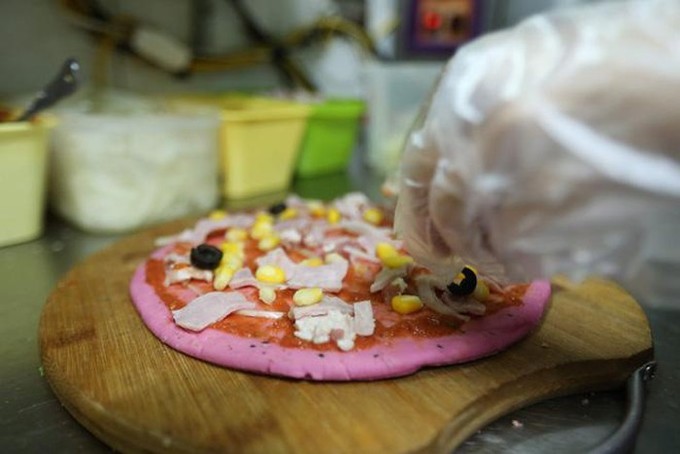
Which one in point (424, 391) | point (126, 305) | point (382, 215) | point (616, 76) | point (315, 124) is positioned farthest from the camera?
point (315, 124)

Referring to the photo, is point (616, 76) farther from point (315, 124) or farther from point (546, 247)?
point (315, 124)

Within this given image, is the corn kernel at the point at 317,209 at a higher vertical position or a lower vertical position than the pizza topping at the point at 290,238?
lower

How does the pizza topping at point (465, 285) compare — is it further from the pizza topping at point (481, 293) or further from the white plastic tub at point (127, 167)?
the white plastic tub at point (127, 167)

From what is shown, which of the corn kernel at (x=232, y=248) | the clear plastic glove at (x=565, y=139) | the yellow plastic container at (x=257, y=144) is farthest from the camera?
the yellow plastic container at (x=257, y=144)

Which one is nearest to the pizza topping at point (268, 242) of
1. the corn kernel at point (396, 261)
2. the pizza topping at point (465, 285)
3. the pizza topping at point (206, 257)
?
the pizza topping at point (206, 257)

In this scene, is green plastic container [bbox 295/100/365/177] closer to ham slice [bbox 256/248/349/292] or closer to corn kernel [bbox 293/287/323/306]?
ham slice [bbox 256/248/349/292]

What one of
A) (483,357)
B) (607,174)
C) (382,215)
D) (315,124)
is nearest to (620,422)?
(483,357)

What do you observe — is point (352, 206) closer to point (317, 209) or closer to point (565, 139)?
point (317, 209)
